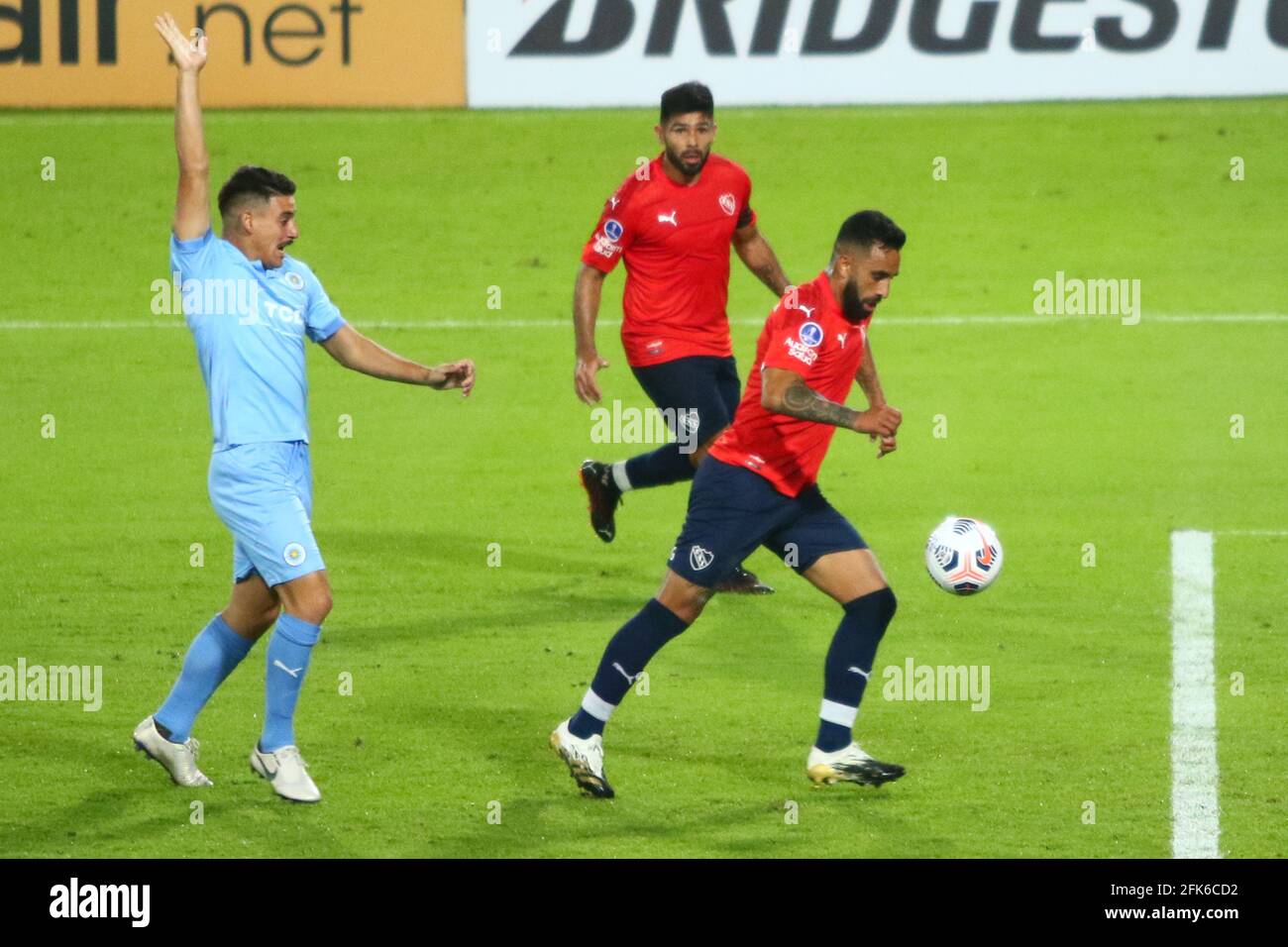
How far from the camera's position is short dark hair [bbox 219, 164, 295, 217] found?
A: 815cm

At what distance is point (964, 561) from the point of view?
9102 millimetres

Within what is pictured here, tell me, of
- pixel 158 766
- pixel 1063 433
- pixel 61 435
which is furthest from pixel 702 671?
pixel 61 435

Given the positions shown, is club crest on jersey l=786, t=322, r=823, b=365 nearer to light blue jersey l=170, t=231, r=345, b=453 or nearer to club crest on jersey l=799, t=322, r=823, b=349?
club crest on jersey l=799, t=322, r=823, b=349

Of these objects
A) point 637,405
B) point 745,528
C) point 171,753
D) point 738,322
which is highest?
point 738,322

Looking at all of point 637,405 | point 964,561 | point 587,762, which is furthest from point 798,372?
point 637,405

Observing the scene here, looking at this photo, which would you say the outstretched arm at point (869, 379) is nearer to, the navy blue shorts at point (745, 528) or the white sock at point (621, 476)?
the navy blue shorts at point (745, 528)

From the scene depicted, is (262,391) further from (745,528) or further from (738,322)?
(738,322)

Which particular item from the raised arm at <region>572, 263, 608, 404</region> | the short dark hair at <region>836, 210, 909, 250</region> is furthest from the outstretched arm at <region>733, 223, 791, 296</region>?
the short dark hair at <region>836, 210, 909, 250</region>

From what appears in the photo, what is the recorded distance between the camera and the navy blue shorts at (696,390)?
11.5 meters

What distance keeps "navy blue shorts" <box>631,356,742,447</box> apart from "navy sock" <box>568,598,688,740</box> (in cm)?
312

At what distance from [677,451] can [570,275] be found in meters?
8.84

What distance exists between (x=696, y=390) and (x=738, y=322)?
7620 mm

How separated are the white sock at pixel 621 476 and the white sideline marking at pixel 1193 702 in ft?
10.0
